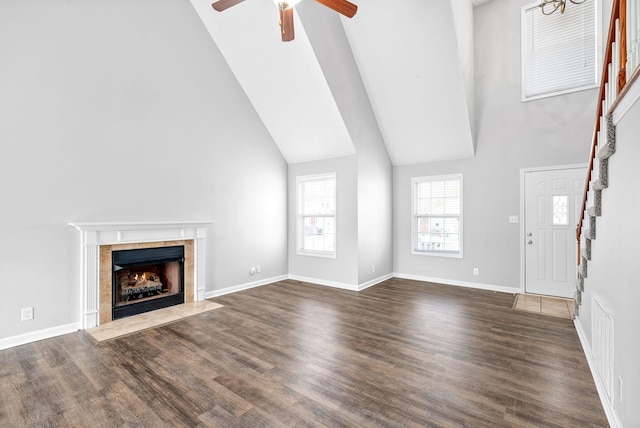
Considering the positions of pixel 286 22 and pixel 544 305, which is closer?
pixel 286 22

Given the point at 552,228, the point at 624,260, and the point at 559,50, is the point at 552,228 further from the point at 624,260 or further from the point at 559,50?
the point at 624,260

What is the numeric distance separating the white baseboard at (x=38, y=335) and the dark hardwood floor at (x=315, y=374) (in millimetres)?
115

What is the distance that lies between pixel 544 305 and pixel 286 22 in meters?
4.82

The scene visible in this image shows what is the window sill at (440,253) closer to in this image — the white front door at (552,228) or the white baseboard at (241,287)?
the white front door at (552,228)

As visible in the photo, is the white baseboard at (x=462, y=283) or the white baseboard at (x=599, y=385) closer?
the white baseboard at (x=599, y=385)

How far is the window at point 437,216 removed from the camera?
576cm

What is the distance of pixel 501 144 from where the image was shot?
521 cm

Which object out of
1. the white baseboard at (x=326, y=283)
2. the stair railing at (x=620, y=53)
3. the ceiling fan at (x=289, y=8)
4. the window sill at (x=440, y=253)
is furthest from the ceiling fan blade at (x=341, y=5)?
the window sill at (x=440, y=253)

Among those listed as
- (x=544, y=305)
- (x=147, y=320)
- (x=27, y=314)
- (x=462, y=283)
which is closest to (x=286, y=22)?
(x=147, y=320)

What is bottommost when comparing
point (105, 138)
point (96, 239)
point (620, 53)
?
point (96, 239)

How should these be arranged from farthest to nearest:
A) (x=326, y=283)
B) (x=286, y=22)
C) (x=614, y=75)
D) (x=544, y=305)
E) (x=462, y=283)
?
(x=326, y=283), (x=462, y=283), (x=544, y=305), (x=286, y=22), (x=614, y=75)

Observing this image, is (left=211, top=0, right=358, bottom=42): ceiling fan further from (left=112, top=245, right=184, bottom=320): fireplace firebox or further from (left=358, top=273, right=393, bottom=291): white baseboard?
(left=358, top=273, right=393, bottom=291): white baseboard

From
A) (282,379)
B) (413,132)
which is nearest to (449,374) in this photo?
(282,379)

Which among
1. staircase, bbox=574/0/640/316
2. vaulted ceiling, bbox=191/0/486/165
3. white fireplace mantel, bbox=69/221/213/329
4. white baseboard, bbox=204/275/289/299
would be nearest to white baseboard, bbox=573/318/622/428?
staircase, bbox=574/0/640/316
